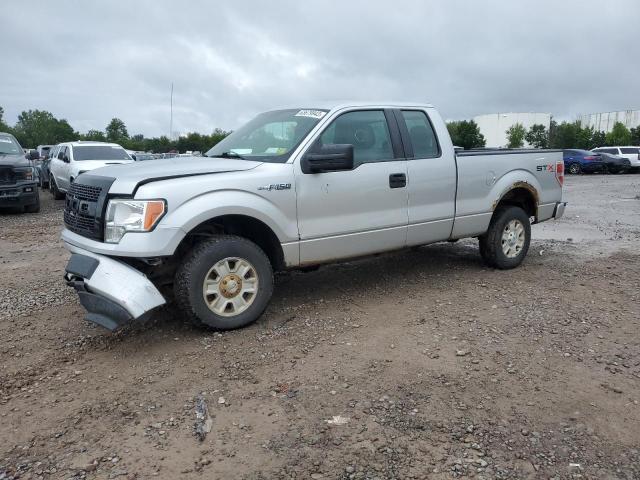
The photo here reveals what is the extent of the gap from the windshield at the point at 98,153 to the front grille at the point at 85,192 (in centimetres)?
1041

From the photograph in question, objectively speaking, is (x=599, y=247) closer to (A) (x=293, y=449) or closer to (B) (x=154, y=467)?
(A) (x=293, y=449)

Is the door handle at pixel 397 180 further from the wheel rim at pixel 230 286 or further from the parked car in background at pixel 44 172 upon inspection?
the parked car in background at pixel 44 172

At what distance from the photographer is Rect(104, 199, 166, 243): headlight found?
4000 mm

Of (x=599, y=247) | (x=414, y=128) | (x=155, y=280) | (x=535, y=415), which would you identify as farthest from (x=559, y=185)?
(x=155, y=280)

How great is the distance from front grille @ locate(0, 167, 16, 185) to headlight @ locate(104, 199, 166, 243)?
882 centimetres

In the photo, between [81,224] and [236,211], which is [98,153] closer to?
[81,224]

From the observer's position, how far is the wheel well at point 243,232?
443 centimetres

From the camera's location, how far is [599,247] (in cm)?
792

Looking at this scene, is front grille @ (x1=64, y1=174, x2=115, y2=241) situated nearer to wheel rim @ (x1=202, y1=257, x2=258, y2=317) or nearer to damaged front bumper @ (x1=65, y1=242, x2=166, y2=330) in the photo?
damaged front bumper @ (x1=65, y1=242, x2=166, y2=330)

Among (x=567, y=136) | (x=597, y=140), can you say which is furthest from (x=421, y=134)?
(x=567, y=136)

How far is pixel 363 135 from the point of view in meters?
5.23

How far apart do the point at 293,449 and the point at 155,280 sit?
6.93 feet

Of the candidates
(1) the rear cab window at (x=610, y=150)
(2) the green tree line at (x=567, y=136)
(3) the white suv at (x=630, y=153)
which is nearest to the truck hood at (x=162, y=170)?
(3) the white suv at (x=630, y=153)

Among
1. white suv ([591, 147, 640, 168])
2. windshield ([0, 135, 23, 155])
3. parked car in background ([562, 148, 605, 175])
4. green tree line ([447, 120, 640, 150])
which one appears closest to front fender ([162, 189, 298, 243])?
windshield ([0, 135, 23, 155])
